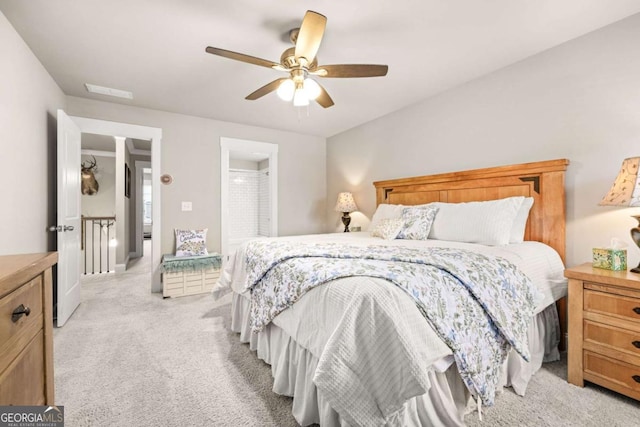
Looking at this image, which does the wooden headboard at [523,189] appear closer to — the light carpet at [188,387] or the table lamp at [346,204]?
the light carpet at [188,387]

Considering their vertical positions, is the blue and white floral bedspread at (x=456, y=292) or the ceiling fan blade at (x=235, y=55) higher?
the ceiling fan blade at (x=235, y=55)

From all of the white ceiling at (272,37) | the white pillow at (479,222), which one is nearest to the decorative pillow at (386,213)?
the white pillow at (479,222)

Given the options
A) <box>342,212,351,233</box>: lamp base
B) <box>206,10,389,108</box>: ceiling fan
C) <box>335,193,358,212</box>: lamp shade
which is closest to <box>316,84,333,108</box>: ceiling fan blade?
<box>206,10,389,108</box>: ceiling fan

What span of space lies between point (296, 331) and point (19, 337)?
41.5 inches

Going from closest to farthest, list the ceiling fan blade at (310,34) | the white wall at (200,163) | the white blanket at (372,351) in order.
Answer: the white blanket at (372,351) < the ceiling fan blade at (310,34) < the white wall at (200,163)

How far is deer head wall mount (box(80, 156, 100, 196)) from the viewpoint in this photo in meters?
5.47

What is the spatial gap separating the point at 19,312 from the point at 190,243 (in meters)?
3.27

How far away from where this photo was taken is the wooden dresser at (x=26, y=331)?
2.35 ft

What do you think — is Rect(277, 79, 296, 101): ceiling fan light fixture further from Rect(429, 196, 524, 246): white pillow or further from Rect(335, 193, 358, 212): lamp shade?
Rect(335, 193, 358, 212): lamp shade

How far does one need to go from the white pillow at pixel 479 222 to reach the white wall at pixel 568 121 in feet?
1.53

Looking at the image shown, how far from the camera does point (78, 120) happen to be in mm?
3391

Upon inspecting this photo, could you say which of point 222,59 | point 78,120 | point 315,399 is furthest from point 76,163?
point 315,399

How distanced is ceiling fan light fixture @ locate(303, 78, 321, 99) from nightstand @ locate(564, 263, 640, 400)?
208 centimetres

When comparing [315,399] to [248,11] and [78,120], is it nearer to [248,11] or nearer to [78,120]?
[248,11]
